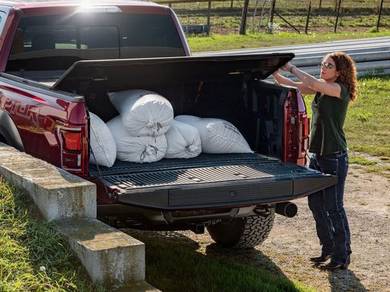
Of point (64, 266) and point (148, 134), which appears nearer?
point (64, 266)

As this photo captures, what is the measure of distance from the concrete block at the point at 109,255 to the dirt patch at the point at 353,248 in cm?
196

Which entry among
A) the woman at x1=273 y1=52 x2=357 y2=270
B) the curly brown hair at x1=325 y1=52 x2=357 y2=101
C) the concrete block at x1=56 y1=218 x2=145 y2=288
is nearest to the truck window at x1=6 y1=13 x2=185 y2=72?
the woman at x1=273 y1=52 x2=357 y2=270

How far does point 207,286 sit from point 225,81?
65.9 inches

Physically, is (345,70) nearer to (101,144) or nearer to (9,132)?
(101,144)

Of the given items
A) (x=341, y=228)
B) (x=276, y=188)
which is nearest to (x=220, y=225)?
(x=341, y=228)

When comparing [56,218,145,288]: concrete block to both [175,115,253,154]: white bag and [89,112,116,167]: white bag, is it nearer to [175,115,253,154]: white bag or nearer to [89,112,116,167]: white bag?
[89,112,116,167]: white bag

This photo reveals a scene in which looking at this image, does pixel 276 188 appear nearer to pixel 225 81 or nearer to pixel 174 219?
pixel 174 219

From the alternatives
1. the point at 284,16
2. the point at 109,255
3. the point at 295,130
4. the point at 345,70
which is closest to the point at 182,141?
the point at 295,130

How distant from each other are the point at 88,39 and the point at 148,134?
66.3 inches

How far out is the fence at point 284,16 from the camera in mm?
30375

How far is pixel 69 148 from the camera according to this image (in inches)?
197

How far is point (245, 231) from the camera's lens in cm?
632

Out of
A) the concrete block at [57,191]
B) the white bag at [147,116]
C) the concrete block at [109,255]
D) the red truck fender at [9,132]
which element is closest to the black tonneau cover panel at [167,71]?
the white bag at [147,116]

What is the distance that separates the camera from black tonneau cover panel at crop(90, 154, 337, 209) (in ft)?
15.9
